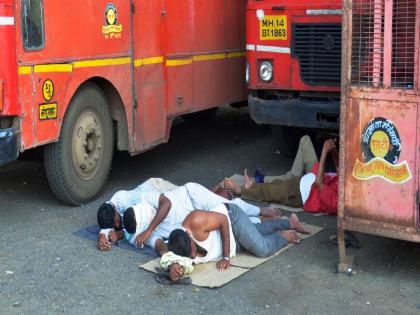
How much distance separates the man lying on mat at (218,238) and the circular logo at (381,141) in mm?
1044

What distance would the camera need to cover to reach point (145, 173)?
305 inches

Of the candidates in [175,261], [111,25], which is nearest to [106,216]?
[175,261]

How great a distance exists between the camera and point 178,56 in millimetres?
7414

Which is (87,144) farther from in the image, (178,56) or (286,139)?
(286,139)

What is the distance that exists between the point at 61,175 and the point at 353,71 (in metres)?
2.72

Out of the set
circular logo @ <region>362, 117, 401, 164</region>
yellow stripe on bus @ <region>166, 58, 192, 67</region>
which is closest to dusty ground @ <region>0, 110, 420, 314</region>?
circular logo @ <region>362, 117, 401, 164</region>

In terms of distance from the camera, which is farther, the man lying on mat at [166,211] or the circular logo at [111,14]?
the circular logo at [111,14]

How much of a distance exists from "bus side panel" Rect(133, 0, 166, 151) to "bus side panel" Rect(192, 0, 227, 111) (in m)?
0.73

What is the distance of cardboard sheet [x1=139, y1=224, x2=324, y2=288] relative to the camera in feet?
15.5

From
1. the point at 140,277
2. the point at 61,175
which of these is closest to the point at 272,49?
the point at 61,175

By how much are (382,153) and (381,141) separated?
0.25ft

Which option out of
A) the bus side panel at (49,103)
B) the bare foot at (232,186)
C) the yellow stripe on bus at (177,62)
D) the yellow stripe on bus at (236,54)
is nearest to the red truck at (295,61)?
the yellow stripe on bus at (177,62)

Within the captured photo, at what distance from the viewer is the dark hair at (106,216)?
5.52 metres

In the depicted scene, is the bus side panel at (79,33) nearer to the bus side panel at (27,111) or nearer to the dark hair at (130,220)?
the bus side panel at (27,111)
